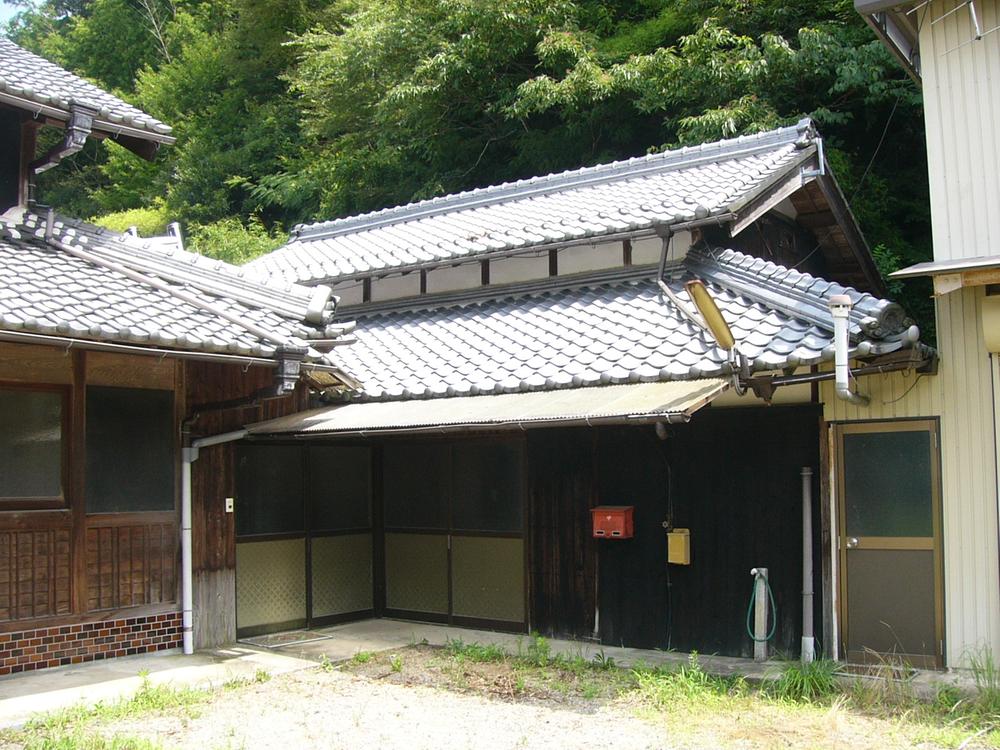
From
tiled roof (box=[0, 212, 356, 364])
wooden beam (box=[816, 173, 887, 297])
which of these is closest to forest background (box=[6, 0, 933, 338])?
wooden beam (box=[816, 173, 887, 297])

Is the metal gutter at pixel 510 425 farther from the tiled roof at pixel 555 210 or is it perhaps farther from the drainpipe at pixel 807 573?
the tiled roof at pixel 555 210

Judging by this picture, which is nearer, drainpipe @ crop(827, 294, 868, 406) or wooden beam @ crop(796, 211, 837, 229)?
drainpipe @ crop(827, 294, 868, 406)

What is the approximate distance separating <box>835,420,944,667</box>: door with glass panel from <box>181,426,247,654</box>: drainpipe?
233 inches

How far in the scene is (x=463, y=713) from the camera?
6805 mm

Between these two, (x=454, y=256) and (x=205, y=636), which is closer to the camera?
(x=205, y=636)

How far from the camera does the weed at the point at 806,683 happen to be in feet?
22.6

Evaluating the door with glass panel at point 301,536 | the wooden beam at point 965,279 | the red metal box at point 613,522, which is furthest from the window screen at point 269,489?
A: the wooden beam at point 965,279

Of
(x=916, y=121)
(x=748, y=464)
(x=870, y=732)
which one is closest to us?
(x=870, y=732)

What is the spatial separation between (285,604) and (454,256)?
14.7ft

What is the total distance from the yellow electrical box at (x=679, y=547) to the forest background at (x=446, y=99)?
727cm

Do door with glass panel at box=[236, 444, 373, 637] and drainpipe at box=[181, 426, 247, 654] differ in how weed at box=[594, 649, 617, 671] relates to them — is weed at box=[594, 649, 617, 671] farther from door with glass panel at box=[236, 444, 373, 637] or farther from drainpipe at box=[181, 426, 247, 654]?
drainpipe at box=[181, 426, 247, 654]

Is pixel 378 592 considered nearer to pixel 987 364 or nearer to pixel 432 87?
pixel 987 364

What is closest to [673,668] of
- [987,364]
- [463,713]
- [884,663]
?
[884,663]

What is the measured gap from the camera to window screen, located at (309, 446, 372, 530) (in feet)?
35.7
